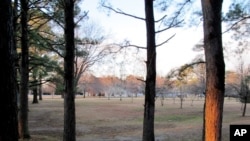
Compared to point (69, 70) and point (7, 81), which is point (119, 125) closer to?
point (69, 70)

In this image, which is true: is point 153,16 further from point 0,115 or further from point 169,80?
point 0,115

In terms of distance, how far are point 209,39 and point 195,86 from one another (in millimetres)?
54709

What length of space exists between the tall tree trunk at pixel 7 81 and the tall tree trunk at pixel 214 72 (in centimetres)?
295

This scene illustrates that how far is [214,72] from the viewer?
561 centimetres

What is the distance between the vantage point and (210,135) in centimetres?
565

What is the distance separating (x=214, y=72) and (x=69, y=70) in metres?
4.01

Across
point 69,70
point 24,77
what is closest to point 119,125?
point 24,77

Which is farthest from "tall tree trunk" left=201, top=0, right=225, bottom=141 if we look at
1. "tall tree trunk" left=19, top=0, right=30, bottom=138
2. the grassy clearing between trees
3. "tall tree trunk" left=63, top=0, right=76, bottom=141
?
the grassy clearing between trees

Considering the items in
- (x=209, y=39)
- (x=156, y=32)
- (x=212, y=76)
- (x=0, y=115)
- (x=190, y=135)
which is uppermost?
(x=156, y=32)

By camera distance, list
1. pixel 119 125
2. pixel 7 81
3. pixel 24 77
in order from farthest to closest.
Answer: pixel 119 125 → pixel 24 77 → pixel 7 81

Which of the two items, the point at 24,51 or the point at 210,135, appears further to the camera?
the point at 24,51

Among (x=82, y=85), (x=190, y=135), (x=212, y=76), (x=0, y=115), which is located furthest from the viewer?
(x=82, y=85)

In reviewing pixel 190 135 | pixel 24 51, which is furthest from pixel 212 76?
pixel 190 135

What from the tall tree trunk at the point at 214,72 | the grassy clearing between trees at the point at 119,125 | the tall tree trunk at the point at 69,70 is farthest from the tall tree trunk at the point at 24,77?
the tall tree trunk at the point at 214,72
